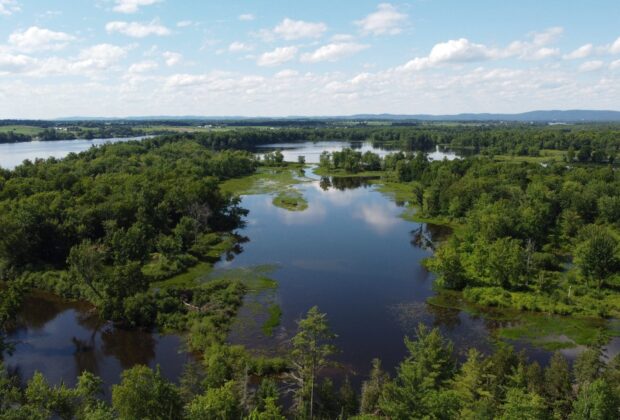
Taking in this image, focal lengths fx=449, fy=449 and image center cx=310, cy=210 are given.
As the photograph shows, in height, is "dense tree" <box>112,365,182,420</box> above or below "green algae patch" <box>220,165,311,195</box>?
below

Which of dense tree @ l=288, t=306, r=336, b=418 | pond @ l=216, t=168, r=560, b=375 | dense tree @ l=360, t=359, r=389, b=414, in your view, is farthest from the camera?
pond @ l=216, t=168, r=560, b=375

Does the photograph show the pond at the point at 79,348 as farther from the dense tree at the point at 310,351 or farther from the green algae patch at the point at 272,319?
the dense tree at the point at 310,351

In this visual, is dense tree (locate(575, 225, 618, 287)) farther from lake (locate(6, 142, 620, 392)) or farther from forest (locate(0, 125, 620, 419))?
lake (locate(6, 142, 620, 392))

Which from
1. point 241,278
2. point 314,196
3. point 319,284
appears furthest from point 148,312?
point 314,196

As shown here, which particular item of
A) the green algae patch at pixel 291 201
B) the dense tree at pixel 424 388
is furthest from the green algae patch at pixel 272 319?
the green algae patch at pixel 291 201

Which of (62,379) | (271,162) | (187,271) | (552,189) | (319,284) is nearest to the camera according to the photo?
(62,379)

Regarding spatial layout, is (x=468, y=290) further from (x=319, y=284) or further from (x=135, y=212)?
(x=135, y=212)

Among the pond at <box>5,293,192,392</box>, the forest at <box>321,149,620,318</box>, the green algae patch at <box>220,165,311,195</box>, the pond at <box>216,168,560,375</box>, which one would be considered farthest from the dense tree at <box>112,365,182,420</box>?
the green algae patch at <box>220,165,311,195</box>

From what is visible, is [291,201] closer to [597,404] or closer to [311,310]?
[311,310]
